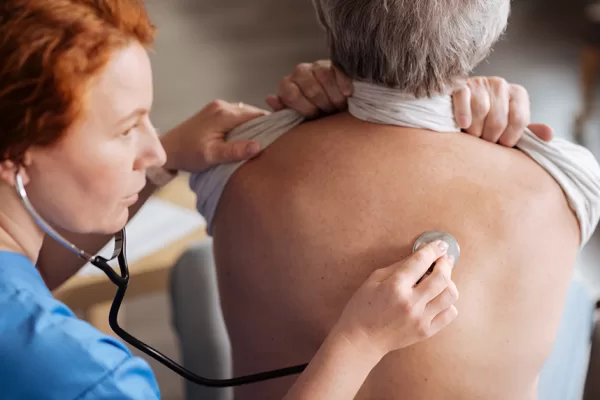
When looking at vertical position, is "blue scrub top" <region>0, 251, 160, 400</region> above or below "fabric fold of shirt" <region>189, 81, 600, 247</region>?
below

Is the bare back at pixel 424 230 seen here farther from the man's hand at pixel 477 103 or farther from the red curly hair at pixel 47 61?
the red curly hair at pixel 47 61

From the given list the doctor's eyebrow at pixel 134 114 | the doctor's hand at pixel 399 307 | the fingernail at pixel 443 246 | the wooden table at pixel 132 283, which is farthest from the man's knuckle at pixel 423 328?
the wooden table at pixel 132 283

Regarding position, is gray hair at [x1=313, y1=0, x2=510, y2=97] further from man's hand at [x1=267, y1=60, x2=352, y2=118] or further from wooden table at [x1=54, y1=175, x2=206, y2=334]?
wooden table at [x1=54, y1=175, x2=206, y2=334]

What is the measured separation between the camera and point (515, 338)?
994mm

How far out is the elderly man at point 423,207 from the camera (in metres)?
0.96

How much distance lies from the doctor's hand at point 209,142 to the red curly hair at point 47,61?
35 cm

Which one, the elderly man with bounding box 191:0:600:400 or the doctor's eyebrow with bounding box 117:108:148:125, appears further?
the elderly man with bounding box 191:0:600:400

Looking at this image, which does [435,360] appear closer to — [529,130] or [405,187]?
[405,187]

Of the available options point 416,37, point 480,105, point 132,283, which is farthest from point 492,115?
point 132,283

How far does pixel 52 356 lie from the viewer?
2.52 ft

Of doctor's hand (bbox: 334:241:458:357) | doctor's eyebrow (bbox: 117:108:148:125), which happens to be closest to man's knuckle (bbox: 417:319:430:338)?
doctor's hand (bbox: 334:241:458:357)

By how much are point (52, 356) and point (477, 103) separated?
67cm

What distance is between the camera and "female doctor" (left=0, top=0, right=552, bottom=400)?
0.73m

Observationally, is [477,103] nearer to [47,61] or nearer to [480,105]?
[480,105]
